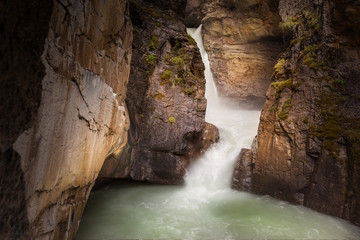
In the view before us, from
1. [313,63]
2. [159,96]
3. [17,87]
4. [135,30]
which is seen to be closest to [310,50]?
[313,63]

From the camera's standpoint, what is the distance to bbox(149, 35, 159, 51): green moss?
9193 millimetres

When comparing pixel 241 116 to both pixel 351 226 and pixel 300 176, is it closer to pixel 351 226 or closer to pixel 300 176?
pixel 300 176

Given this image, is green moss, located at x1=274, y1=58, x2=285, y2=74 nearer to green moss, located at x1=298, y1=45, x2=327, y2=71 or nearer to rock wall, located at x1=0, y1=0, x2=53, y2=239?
green moss, located at x1=298, y1=45, x2=327, y2=71

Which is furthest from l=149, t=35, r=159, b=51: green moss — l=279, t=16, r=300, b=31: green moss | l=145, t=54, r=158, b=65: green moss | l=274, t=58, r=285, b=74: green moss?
l=279, t=16, r=300, b=31: green moss

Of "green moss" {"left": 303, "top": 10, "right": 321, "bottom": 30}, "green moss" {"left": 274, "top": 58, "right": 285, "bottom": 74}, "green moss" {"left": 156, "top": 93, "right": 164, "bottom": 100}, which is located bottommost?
"green moss" {"left": 156, "top": 93, "right": 164, "bottom": 100}

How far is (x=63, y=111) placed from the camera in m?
2.41

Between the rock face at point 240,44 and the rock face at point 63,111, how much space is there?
1355 cm

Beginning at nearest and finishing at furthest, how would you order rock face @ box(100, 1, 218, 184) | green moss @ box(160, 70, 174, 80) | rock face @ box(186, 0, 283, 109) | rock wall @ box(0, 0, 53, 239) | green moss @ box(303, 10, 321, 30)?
rock wall @ box(0, 0, 53, 239), rock face @ box(100, 1, 218, 184), green moss @ box(303, 10, 321, 30), green moss @ box(160, 70, 174, 80), rock face @ box(186, 0, 283, 109)

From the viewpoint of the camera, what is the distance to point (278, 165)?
777cm

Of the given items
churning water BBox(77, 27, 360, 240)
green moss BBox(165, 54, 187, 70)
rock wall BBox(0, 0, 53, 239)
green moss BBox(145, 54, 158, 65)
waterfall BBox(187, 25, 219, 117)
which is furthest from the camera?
waterfall BBox(187, 25, 219, 117)

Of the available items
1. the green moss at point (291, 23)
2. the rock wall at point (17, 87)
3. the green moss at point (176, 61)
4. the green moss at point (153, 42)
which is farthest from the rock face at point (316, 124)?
the rock wall at point (17, 87)

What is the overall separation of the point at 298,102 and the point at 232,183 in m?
4.12

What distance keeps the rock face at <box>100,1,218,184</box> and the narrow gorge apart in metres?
0.06

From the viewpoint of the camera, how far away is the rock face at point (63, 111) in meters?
1.76
